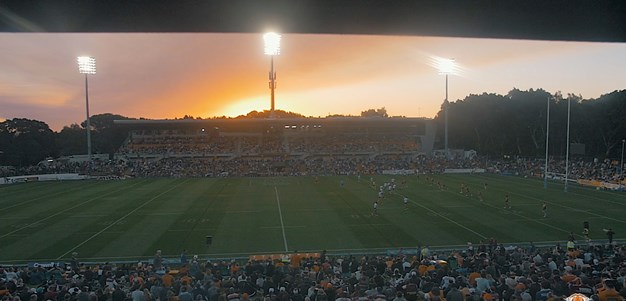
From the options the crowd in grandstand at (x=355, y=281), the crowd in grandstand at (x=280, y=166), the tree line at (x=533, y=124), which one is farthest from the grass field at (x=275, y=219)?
the tree line at (x=533, y=124)

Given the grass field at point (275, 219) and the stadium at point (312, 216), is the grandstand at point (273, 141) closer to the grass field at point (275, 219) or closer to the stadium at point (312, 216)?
the stadium at point (312, 216)

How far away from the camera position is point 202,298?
394 inches

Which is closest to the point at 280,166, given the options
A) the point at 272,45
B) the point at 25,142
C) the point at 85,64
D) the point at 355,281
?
the point at 272,45

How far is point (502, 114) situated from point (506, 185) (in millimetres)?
39713

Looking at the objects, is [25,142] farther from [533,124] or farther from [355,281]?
[533,124]

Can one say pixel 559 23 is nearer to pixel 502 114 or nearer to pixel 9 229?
pixel 9 229

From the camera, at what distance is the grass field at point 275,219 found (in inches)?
835

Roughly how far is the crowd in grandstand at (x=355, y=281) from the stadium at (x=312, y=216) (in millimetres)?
75

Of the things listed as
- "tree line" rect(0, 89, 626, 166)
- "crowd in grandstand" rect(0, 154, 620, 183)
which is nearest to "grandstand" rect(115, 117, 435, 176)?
"crowd in grandstand" rect(0, 154, 620, 183)

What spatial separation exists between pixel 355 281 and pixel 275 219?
618 inches

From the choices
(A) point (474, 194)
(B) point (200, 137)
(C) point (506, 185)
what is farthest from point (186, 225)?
(B) point (200, 137)

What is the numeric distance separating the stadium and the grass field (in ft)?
0.48

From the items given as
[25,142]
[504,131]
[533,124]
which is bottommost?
[25,142]

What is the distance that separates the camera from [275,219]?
27.1 m
